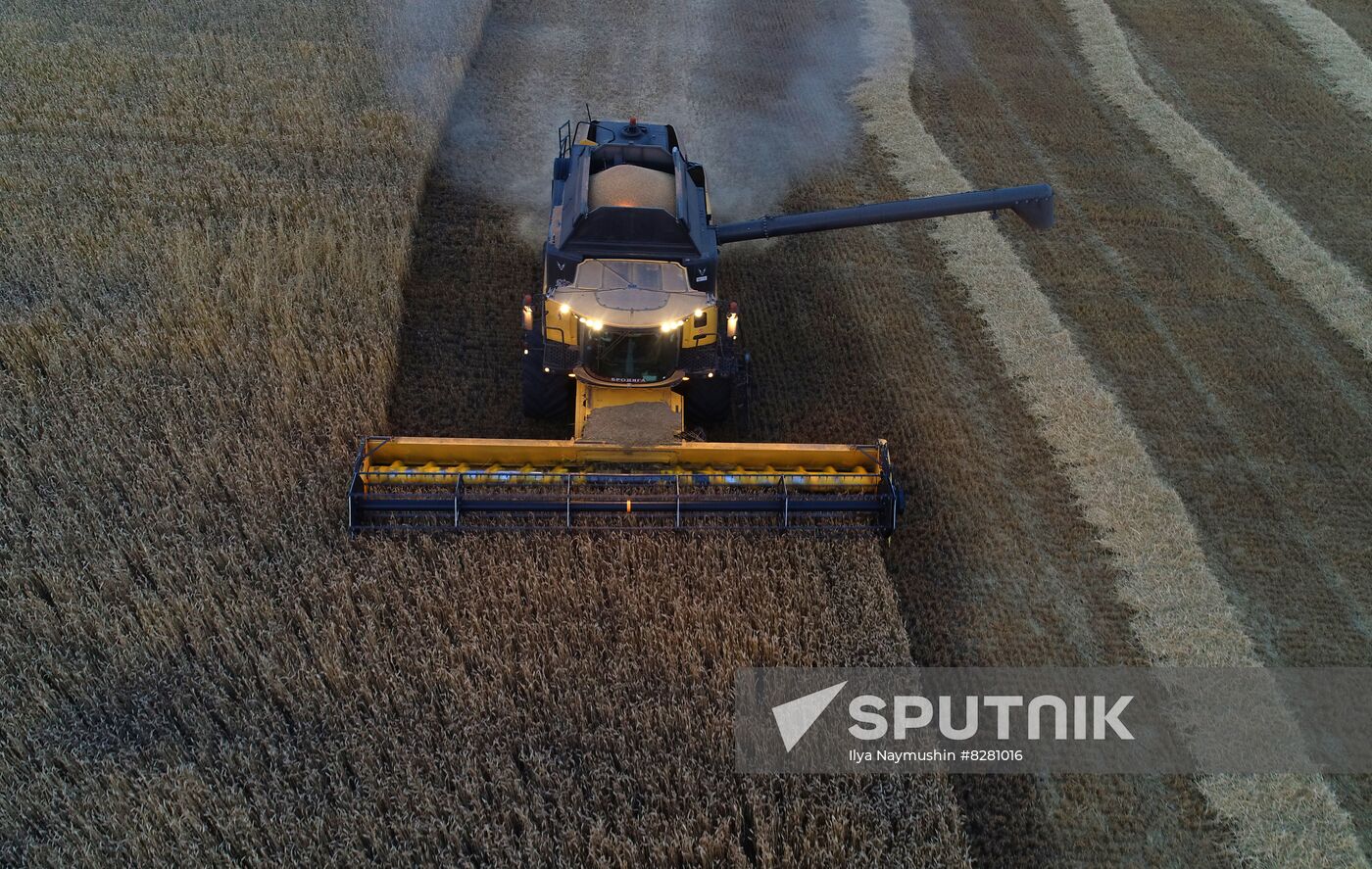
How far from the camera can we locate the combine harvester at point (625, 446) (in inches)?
277

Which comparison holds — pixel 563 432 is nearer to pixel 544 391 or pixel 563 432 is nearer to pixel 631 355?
pixel 544 391

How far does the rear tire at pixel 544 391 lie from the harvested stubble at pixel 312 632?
36.4 inches

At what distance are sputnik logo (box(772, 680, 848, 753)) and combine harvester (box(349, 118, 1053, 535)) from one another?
143cm

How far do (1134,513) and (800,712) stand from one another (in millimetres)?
4039

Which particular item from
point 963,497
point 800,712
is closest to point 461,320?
point 963,497

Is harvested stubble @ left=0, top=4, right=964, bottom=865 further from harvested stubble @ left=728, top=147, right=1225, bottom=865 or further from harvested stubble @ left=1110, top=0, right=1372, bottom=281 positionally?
harvested stubble @ left=1110, top=0, right=1372, bottom=281

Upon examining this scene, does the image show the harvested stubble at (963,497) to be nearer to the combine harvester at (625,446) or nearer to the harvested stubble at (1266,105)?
the combine harvester at (625,446)

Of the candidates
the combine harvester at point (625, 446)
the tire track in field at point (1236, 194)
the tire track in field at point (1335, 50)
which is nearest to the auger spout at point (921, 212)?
the combine harvester at point (625, 446)

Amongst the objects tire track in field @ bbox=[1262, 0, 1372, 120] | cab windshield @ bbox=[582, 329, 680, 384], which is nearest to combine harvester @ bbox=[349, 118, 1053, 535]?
cab windshield @ bbox=[582, 329, 680, 384]

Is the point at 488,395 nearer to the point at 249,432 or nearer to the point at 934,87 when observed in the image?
the point at 249,432

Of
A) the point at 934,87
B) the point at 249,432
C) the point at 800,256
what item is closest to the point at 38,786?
the point at 249,432

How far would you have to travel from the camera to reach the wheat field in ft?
18.2

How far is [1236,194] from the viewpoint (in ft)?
44.1

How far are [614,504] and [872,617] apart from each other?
2.10 metres
